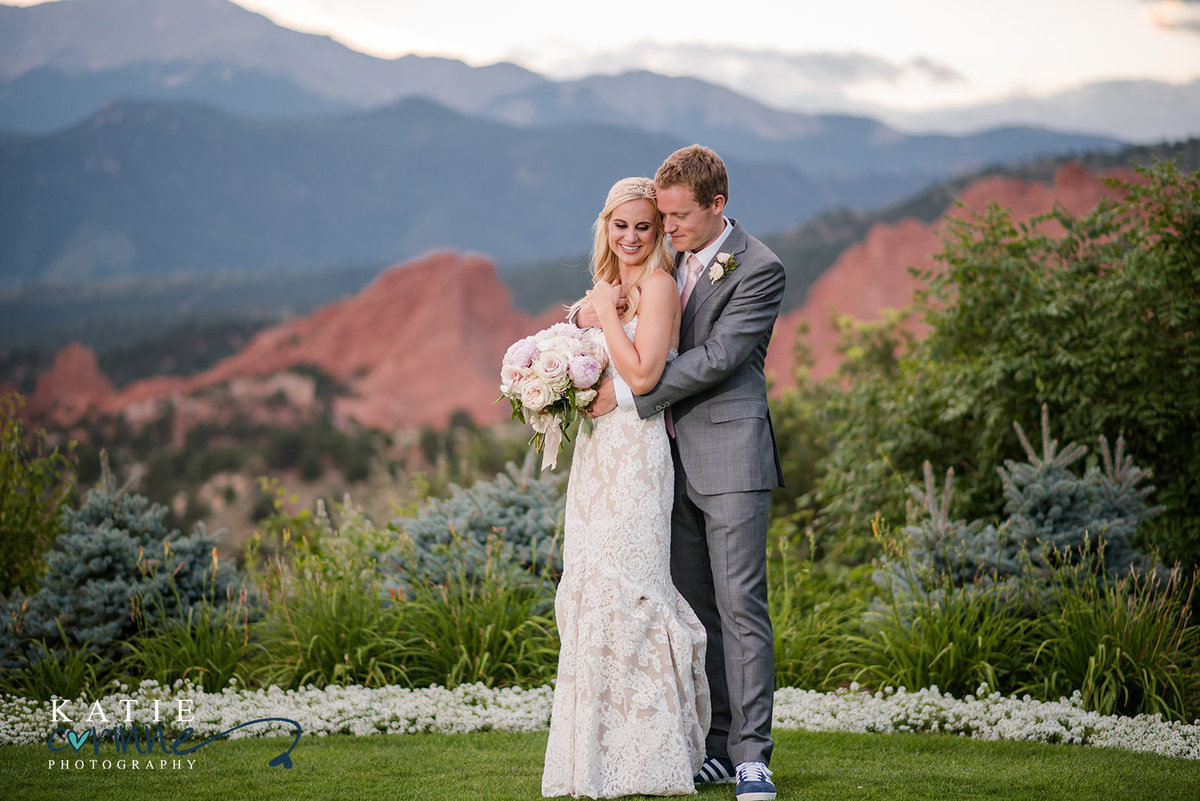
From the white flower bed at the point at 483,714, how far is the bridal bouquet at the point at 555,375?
1.87 m

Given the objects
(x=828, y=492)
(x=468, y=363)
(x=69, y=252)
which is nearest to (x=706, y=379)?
(x=828, y=492)

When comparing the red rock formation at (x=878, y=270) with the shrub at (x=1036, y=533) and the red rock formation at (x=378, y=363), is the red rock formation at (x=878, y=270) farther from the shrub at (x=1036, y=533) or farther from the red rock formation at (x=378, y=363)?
the shrub at (x=1036, y=533)

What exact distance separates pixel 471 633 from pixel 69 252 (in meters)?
38.7

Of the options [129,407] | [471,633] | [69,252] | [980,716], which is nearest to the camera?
[980,716]

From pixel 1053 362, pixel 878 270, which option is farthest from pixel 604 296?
pixel 878 270

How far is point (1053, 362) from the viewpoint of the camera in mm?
6973

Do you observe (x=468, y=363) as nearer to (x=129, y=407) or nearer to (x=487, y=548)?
(x=129, y=407)

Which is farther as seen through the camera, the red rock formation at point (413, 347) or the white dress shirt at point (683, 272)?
the red rock formation at point (413, 347)

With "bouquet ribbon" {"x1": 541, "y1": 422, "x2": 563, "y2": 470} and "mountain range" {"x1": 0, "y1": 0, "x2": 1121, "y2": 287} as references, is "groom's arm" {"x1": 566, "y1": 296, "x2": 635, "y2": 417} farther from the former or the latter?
"mountain range" {"x1": 0, "y1": 0, "x2": 1121, "y2": 287}

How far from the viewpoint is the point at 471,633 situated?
5492 mm

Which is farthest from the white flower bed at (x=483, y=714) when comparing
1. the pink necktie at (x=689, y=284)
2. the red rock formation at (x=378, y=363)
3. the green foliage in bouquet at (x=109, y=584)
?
the red rock formation at (x=378, y=363)

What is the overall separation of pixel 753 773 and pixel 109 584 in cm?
389

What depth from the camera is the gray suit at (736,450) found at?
3551mm

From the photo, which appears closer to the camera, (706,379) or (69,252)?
(706,379)
